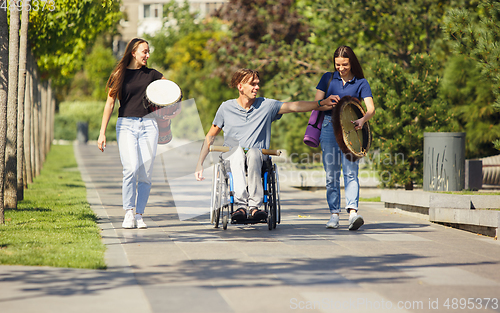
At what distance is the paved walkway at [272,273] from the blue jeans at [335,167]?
1.29 feet

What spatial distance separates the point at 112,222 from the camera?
7992 millimetres

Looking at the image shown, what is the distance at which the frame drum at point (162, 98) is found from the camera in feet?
23.7

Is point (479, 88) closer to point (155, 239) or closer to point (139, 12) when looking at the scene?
point (155, 239)

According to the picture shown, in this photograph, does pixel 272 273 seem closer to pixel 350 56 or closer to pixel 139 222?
pixel 139 222

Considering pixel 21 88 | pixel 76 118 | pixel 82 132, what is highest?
pixel 76 118

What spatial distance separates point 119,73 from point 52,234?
191 cm

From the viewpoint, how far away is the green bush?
166 feet

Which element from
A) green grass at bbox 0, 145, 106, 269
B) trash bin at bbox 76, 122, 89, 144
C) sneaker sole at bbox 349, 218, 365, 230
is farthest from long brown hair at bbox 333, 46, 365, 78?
trash bin at bbox 76, 122, 89, 144

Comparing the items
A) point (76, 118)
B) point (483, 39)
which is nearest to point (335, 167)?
point (483, 39)

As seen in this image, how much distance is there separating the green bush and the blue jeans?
4267cm

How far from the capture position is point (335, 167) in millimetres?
7562

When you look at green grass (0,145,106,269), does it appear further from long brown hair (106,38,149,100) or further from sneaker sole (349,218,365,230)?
sneaker sole (349,218,365,230)

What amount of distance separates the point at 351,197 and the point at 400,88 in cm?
487

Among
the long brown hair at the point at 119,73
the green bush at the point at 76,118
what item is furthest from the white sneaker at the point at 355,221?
the green bush at the point at 76,118
